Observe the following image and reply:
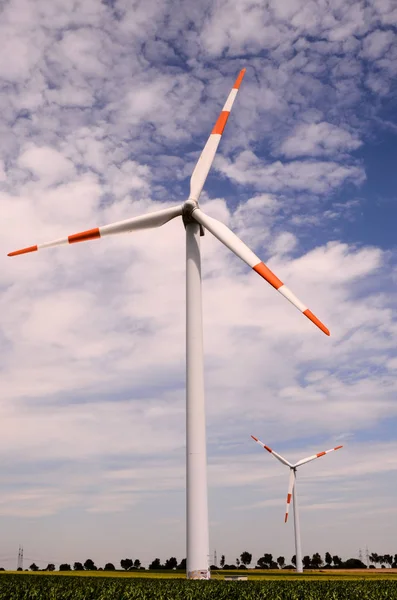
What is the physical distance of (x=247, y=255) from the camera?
117ft

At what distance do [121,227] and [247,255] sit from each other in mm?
8726

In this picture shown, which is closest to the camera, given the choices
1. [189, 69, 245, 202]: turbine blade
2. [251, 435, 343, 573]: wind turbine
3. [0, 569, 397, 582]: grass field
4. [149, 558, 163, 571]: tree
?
[189, 69, 245, 202]: turbine blade

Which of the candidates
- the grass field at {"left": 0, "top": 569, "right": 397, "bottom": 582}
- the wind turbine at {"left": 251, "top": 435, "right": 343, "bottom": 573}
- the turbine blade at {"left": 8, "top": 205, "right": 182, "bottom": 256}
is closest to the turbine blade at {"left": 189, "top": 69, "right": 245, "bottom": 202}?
the turbine blade at {"left": 8, "top": 205, "right": 182, "bottom": 256}

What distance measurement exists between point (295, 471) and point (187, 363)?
64501mm

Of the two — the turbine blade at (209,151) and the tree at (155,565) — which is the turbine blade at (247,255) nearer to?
the turbine blade at (209,151)

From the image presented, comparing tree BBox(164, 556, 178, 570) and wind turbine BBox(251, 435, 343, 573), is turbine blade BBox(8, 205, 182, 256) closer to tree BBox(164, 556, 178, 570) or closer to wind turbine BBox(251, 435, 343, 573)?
wind turbine BBox(251, 435, 343, 573)

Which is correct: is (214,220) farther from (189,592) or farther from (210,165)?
(189,592)

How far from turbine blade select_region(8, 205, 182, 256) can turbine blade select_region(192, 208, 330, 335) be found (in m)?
1.80

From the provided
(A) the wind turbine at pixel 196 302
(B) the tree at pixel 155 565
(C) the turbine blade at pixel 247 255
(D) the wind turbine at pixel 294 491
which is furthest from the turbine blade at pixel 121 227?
(B) the tree at pixel 155 565

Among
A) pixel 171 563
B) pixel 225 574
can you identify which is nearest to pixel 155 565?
pixel 171 563

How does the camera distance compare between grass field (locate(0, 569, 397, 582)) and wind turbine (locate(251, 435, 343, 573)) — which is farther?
wind turbine (locate(251, 435, 343, 573))

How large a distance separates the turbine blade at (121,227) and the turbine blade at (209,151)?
81.3 inches

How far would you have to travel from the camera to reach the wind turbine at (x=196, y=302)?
30.7 meters

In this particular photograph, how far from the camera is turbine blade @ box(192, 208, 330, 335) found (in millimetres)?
33375
